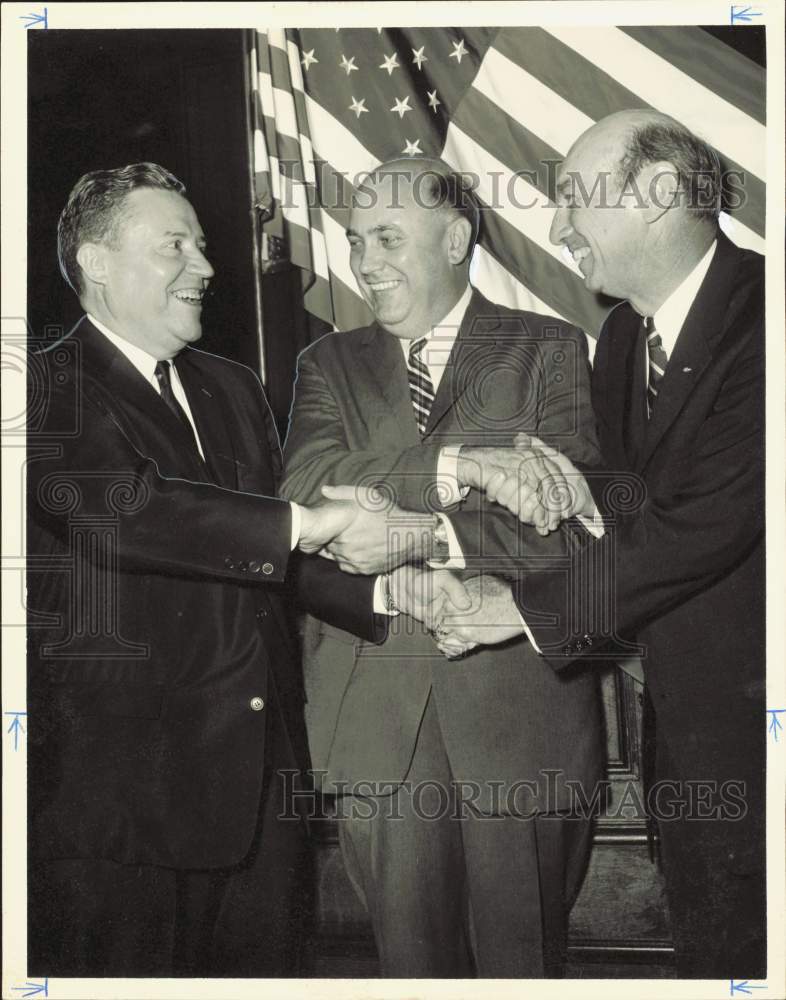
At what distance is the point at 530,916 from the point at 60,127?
312 centimetres

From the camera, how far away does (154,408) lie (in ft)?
13.6

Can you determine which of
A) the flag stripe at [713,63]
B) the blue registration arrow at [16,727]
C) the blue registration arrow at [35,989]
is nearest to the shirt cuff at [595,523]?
the flag stripe at [713,63]

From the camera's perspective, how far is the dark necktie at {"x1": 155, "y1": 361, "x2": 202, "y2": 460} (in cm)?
416

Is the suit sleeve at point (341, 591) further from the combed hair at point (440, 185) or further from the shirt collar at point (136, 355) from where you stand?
the combed hair at point (440, 185)

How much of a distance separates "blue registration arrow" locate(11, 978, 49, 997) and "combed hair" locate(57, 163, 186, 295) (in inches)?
92.5

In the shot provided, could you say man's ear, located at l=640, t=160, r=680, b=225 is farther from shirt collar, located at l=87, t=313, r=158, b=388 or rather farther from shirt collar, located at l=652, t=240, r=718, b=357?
shirt collar, located at l=87, t=313, r=158, b=388

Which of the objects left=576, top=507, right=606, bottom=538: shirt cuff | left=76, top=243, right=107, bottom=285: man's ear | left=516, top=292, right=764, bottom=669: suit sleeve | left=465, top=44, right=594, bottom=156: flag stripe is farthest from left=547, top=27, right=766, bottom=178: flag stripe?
left=76, top=243, right=107, bottom=285: man's ear

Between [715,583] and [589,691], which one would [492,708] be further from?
[715,583]

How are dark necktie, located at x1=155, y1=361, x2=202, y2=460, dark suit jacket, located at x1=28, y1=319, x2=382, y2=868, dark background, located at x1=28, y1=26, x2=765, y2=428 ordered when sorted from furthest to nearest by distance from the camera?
dark background, located at x1=28, y1=26, x2=765, y2=428 < dark necktie, located at x1=155, y1=361, x2=202, y2=460 < dark suit jacket, located at x1=28, y1=319, x2=382, y2=868

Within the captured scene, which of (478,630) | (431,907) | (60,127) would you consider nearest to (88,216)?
(60,127)

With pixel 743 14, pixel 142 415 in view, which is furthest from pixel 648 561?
pixel 743 14

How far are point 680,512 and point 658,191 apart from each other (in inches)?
42.7

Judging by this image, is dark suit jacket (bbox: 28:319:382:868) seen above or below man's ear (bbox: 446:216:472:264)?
below

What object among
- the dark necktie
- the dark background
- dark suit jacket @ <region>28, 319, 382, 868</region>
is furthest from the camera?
the dark background
